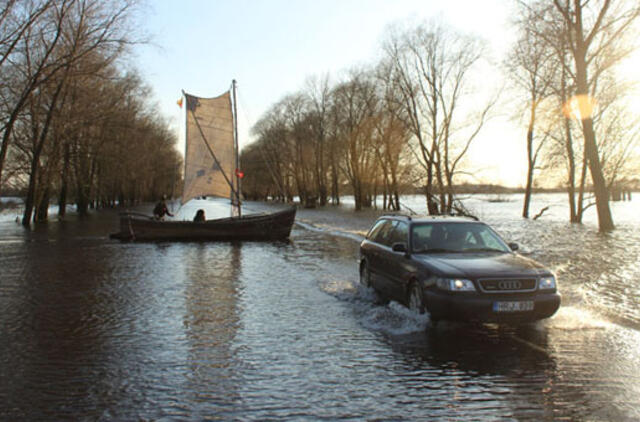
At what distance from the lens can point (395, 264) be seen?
9.52 meters

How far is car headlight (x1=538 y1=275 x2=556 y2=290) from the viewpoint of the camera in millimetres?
7969

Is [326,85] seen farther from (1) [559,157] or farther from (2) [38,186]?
(2) [38,186]

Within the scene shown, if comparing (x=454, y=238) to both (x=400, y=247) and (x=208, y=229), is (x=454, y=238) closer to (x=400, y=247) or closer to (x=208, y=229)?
(x=400, y=247)

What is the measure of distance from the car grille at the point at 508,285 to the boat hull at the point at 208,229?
19622 millimetres

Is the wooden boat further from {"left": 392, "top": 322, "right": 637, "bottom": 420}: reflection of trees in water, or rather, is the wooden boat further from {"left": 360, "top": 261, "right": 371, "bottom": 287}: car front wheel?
{"left": 392, "top": 322, "right": 637, "bottom": 420}: reflection of trees in water

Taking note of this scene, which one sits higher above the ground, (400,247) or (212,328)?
(400,247)

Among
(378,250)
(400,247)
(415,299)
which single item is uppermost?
(400,247)

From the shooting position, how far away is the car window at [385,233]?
1056 centimetres

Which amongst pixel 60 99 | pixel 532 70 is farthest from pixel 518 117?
pixel 60 99

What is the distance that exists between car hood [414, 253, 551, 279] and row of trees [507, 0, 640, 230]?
1937 centimetres

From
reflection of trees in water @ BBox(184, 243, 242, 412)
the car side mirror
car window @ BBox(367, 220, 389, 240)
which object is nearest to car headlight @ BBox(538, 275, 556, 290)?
the car side mirror

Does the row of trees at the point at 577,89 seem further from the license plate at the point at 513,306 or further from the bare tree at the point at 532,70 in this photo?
the license plate at the point at 513,306

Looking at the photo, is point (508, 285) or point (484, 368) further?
point (508, 285)

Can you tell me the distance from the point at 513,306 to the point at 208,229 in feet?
66.6
